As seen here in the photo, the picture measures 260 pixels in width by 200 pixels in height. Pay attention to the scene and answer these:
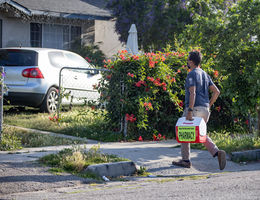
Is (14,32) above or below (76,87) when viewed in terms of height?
above

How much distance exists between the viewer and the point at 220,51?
10812 millimetres

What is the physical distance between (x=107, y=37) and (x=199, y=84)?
52.6 ft

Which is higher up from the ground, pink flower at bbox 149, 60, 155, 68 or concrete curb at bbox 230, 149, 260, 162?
pink flower at bbox 149, 60, 155, 68

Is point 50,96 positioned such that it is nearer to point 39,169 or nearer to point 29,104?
point 29,104

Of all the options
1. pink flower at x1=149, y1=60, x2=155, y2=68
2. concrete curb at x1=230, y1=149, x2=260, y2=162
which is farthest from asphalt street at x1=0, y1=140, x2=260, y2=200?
pink flower at x1=149, y1=60, x2=155, y2=68

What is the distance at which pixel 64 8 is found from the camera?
66.4 feet

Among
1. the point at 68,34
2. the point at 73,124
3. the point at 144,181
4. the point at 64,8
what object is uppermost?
the point at 64,8

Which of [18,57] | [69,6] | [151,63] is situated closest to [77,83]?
[18,57]

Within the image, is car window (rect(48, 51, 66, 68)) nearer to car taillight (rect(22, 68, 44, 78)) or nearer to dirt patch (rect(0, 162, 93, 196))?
car taillight (rect(22, 68, 44, 78))

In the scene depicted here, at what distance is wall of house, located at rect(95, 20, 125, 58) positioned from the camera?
22.4 metres

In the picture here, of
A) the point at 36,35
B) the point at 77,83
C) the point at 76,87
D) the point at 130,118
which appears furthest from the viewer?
the point at 36,35

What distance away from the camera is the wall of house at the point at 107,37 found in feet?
73.6

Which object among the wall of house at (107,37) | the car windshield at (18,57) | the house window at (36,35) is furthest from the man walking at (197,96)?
the wall of house at (107,37)

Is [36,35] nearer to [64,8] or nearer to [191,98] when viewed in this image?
[64,8]
